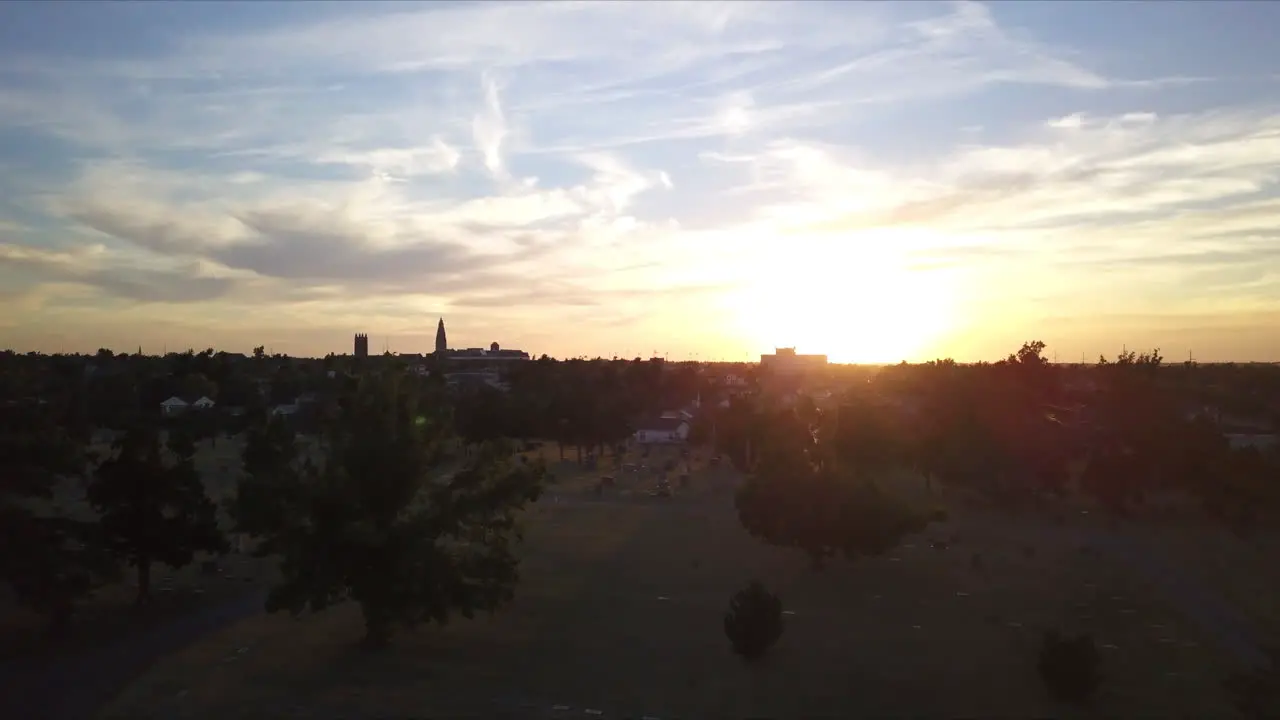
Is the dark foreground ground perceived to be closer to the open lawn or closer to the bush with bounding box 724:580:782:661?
the bush with bounding box 724:580:782:661

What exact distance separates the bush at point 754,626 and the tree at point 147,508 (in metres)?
17.0

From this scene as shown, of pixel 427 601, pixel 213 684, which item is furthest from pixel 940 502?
pixel 213 684

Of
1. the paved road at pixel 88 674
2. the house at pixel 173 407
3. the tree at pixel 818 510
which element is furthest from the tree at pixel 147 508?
the house at pixel 173 407

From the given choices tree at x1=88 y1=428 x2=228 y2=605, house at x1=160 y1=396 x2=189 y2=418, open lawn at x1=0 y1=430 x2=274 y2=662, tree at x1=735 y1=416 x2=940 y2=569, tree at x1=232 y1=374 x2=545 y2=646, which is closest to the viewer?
tree at x1=232 y1=374 x2=545 y2=646

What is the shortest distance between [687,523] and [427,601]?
22.5 meters

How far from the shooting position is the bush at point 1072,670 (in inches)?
826

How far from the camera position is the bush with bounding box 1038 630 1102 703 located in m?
21.0

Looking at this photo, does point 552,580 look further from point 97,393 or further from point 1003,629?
point 97,393

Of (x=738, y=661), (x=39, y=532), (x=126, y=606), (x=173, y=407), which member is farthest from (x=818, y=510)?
(x=173, y=407)

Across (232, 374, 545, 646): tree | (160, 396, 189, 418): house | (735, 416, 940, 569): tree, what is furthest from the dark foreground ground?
(160, 396, 189, 418): house

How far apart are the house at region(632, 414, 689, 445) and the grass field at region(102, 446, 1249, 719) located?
57.3 m

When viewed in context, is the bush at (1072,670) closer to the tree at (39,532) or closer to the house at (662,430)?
the tree at (39,532)

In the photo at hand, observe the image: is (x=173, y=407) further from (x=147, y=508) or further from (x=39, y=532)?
(x=39, y=532)

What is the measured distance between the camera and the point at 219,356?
13538 cm
